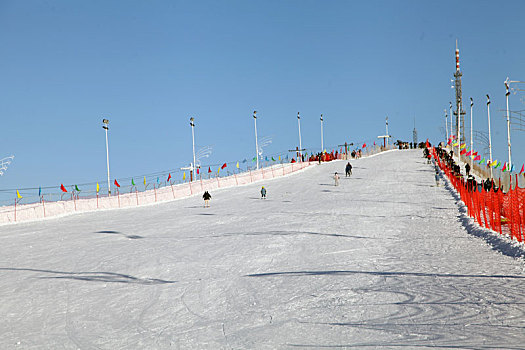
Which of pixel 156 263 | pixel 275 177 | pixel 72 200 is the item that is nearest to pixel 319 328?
pixel 156 263

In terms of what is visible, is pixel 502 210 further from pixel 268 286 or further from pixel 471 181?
pixel 471 181

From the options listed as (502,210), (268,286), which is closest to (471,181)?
(502,210)

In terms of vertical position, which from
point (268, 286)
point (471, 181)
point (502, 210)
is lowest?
point (268, 286)

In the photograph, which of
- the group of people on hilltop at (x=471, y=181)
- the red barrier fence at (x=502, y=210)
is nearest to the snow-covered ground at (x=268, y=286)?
the red barrier fence at (x=502, y=210)

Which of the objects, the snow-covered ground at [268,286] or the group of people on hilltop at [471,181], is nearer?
the snow-covered ground at [268,286]

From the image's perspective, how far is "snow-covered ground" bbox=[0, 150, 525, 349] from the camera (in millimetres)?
7293

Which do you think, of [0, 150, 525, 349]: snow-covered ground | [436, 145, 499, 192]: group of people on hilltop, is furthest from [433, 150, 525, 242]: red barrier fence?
[0, 150, 525, 349]: snow-covered ground

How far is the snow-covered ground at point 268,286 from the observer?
7293 mm

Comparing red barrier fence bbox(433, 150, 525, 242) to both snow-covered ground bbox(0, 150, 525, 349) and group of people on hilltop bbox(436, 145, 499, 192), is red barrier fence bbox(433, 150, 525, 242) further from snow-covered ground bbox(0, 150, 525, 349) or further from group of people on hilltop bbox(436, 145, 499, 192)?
snow-covered ground bbox(0, 150, 525, 349)

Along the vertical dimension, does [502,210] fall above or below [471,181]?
below

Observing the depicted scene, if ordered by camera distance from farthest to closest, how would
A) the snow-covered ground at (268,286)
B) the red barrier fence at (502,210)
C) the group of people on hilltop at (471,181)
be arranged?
1. the group of people on hilltop at (471,181)
2. the red barrier fence at (502,210)
3. the snow-covered ground at (268,286)

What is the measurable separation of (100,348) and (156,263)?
6.92 m

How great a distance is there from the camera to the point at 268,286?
10.5m

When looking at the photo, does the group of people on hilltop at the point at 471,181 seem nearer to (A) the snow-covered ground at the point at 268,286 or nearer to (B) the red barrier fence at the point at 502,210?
(B) the red barrier fence at the point at 502,210
